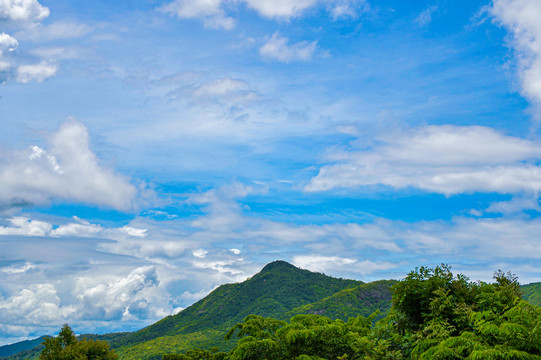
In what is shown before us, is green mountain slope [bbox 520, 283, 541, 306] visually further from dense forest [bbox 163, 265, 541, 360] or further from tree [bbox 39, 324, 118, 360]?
dense forest [bbox 163, 265, 541, 360]

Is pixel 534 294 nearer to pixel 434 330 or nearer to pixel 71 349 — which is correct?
pixel 71 349

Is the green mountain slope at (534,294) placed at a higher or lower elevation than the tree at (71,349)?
higher

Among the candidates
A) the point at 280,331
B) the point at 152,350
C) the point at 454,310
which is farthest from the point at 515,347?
the point at 152,350

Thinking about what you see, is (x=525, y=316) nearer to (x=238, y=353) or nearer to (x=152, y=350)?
(x=238, y=353)

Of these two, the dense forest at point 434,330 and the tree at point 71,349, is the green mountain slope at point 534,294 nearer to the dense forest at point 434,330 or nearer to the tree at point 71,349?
the tree at point 71,349

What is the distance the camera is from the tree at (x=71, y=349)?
44.4 m

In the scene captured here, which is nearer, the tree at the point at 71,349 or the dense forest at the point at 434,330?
the dense forest at the point at 434,330

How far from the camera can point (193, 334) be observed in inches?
7594

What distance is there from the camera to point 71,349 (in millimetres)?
45062

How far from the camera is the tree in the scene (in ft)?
146

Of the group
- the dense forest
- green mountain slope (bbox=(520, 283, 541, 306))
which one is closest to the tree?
the dense forest

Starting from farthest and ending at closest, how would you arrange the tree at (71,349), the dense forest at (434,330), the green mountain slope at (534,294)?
the green mountain slope at (534,294) < the tree at (71,349) < the dense forest at (434,330)

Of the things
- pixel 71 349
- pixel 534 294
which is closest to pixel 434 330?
pixel 71 349

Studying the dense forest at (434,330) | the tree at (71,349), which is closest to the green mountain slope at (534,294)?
the tree at (71,349)
